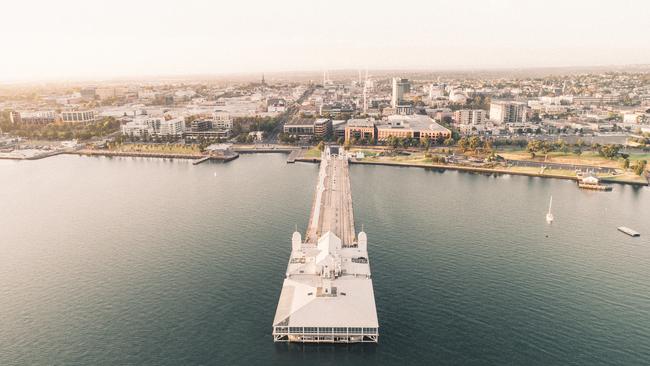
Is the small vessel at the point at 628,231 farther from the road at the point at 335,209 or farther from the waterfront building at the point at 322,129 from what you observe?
the waterfront building at the point at 322,129

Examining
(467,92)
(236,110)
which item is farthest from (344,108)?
(467,92)

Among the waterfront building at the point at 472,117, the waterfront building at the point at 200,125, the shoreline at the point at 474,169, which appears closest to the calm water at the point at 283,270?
the shoreline at the point at 474,169

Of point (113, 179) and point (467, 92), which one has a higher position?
point (467, 92)

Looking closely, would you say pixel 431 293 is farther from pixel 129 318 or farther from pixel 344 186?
pixel 344 186

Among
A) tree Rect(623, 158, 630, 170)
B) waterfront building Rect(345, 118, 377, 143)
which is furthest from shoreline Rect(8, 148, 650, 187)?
waterfront building Rect(345, 118, 377, 143)

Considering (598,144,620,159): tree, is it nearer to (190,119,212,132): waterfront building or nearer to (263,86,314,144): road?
(263,86,314,144): road

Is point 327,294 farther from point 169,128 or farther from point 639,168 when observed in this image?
point 169,128

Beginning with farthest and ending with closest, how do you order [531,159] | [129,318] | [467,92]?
[467,92]
[531,159]
[129,318]
